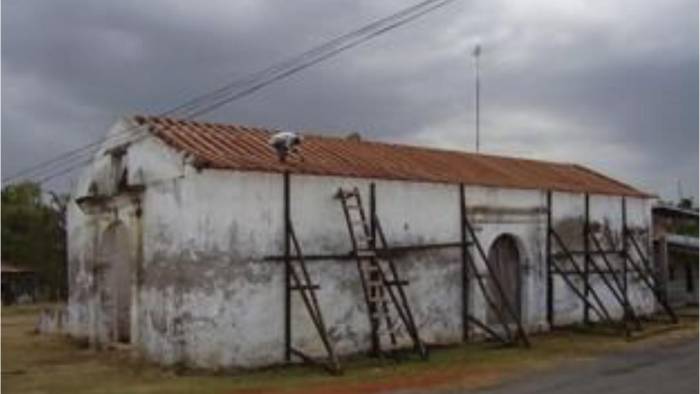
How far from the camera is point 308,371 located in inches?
806

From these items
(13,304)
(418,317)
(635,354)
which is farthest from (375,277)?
(13,304)

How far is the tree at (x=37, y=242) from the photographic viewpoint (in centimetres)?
5784

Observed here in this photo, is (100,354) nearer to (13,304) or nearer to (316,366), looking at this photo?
(316,366)

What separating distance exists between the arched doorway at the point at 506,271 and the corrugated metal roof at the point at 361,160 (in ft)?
5.19

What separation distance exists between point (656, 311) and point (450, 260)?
10.6m

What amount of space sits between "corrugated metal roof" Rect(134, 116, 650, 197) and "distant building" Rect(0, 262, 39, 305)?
113ft

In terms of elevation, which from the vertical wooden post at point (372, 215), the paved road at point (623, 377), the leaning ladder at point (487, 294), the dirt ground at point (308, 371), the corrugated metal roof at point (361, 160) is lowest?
the dirt ground at point (308, 371)

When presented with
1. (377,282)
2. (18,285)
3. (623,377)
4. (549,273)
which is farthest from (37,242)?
(623,377)

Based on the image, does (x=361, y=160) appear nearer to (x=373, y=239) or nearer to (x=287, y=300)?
(x=373, y=239)

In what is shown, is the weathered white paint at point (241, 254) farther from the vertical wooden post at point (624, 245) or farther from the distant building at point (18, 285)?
the distant building at point (18, 285)

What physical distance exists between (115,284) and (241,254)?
5.61 meters

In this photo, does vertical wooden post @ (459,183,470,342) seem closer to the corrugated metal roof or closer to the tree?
the corrugated metal roof

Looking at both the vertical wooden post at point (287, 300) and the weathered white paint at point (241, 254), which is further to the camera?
the vertical wooden post at point (287, 300)

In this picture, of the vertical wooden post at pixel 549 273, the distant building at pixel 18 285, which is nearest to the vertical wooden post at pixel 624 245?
the vertical wooden post at pixel 549 273
